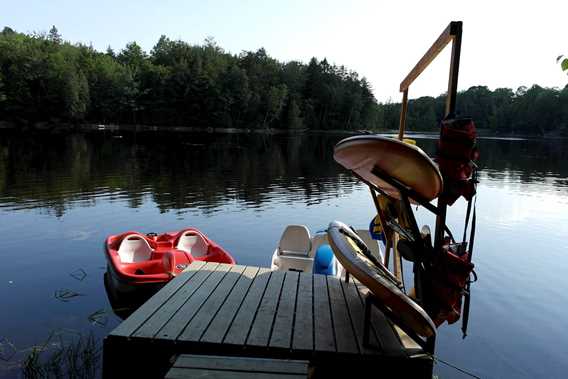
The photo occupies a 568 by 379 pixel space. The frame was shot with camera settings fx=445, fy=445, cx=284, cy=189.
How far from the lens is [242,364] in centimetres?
400

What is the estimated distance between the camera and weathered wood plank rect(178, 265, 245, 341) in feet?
14.4

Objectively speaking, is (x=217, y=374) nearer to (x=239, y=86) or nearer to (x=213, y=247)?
(x=213, y=247)

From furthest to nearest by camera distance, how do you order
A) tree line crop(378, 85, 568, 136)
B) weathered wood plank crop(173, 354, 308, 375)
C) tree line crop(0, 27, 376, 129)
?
1. tree line crop(378, 85, 568, 136)
2. tree line crop(0, 27, 376, 129)
3. weathered wood plank crop(173, 354, 308, 375)

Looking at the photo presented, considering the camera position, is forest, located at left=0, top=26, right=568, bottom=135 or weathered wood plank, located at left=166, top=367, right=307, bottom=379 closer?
weathered wood plank, located at left=166, top=367, right=307, bottom=379

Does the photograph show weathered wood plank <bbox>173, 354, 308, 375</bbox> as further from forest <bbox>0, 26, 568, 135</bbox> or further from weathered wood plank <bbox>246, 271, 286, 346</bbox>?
forest <bbox>0, 26, 568, 135</bbox>

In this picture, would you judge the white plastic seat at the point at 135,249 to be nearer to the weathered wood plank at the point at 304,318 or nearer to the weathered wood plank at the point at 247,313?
the weathered wood plank at the point at 247,313

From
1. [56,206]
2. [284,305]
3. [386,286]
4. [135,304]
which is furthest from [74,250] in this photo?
[386,286]

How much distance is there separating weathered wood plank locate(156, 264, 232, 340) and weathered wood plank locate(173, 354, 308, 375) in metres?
0.35

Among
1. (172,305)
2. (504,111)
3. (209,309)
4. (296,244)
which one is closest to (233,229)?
(296,244)

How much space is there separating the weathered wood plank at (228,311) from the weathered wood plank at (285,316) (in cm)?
48

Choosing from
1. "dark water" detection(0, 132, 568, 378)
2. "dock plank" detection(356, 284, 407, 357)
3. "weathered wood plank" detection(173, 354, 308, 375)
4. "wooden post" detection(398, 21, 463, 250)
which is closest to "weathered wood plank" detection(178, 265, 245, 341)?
"weathered wood plank" detection(173, 354, 308, 375)

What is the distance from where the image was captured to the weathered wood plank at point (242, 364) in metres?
3.92

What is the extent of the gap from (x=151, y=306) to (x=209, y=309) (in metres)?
0.68

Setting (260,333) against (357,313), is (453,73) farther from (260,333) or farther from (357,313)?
(260,333)
